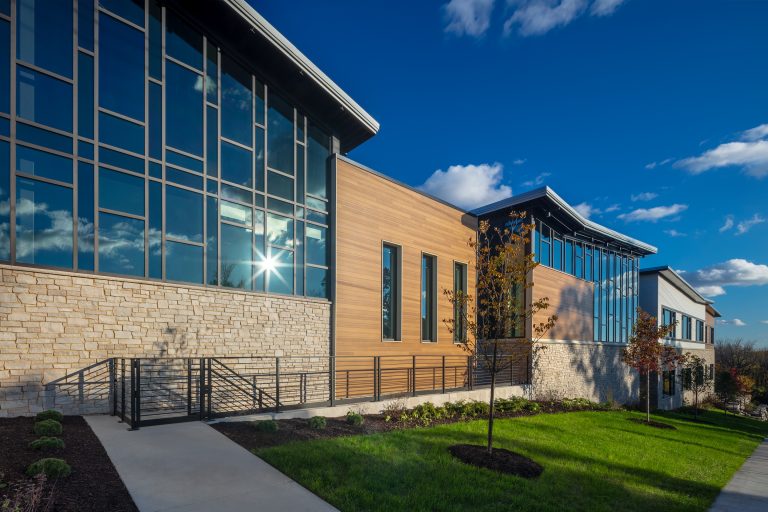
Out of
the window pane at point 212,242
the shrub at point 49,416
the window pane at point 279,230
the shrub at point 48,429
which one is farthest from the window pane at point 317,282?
the shrub at point 48,429

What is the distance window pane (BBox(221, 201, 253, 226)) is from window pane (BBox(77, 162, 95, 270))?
120 inches

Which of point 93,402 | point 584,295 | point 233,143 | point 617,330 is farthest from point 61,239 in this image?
point 617,330

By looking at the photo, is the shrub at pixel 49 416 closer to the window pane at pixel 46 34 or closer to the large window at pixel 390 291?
the window pane at pixel 46 34

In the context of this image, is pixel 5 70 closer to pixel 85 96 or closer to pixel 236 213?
pixel 85 96

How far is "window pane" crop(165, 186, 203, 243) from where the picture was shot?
1121cm

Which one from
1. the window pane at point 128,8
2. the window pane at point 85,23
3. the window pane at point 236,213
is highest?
the window pane at point 128,8

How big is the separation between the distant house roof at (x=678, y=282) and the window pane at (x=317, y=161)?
27.9 meters

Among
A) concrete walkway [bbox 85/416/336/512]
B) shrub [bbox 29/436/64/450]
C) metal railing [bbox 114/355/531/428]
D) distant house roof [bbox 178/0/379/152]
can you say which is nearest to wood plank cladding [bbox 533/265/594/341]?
metal railing [bbox 114/355/531/428]

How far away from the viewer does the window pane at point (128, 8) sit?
35.4ft

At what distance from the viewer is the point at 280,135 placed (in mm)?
14141

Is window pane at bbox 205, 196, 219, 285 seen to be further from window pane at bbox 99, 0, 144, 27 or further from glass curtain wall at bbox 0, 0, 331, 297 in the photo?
window pane at bbox 99, 0, 144, 27

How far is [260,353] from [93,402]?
13.3ft

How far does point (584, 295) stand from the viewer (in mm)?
25531

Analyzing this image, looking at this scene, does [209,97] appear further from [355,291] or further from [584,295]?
[584,295]
